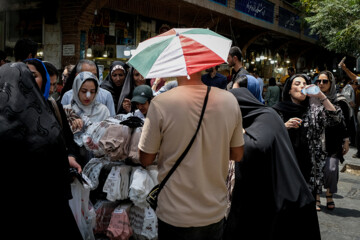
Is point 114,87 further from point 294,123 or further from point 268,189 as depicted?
point 268,189

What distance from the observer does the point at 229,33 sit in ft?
50.2

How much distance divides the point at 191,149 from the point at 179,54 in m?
0.56

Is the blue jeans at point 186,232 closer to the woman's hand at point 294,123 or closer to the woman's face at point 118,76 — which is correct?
the woman's hand at point 294,123

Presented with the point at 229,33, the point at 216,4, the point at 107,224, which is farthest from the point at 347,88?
the point at 107,224

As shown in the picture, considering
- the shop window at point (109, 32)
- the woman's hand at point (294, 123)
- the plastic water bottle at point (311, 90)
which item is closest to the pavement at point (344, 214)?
the woman's hand at point (294, 123)

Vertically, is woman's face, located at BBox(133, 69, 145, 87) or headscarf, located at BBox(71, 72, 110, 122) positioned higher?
woman's face, located at BBox(133, 69, 145, 87)

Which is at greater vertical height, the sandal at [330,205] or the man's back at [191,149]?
the man's back at [191,149]

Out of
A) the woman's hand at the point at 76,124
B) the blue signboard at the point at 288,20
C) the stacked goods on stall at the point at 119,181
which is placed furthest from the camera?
the blue signboard at the point at 288,20

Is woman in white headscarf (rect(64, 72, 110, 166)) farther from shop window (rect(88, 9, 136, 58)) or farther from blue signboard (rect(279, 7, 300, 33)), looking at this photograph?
blue signboard (rect(279, 7, 300, 33))

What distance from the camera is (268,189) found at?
9.39 ft

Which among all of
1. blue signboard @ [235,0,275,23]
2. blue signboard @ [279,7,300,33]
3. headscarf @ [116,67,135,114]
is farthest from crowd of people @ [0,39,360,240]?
blue signboard @ [279,7,300,33]

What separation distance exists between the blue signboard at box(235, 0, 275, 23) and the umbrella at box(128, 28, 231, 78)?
37.4 feet

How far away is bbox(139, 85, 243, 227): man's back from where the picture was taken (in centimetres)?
202

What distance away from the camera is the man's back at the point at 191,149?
2023mm
